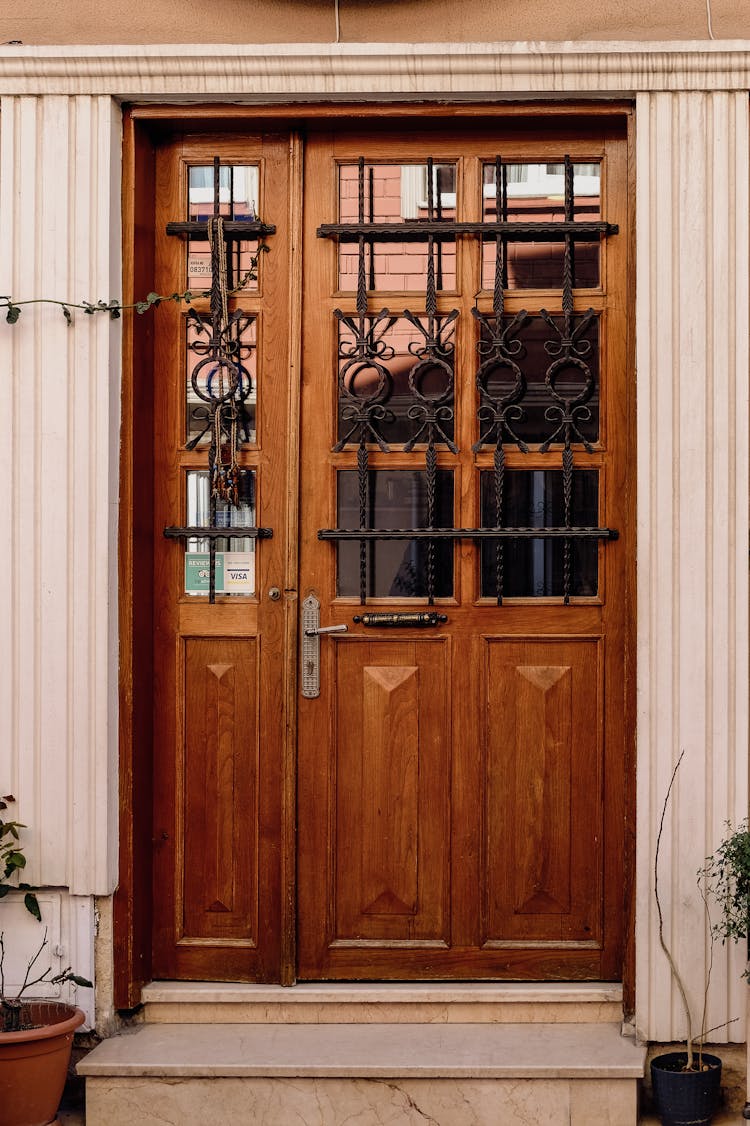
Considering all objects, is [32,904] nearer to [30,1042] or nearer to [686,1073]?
[30,1042]

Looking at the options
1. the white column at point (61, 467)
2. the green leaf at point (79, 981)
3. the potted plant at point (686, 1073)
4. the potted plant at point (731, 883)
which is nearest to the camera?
the potted plant at point (731, 883)

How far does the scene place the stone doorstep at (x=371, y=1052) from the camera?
Result: 12.4 ft

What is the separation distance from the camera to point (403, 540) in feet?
13.8

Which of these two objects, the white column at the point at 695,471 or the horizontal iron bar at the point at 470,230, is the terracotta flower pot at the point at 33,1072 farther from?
the horizontal iron bar at the point at 470,230

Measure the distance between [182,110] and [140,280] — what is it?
22.3 inches

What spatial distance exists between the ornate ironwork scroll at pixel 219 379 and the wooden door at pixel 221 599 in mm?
11

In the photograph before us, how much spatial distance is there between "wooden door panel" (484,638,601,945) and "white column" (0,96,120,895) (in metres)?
1.27

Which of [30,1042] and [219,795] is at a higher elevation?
[219,795]

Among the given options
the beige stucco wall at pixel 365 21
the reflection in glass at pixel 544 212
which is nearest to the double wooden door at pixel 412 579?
the reflection in glass at pixel 544 212

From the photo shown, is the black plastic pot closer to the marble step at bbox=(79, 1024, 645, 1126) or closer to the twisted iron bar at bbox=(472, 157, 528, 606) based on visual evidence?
the marble step at bbox=(79, 1024, 645, 1126)

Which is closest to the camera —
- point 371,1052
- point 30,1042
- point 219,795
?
point 30,1042

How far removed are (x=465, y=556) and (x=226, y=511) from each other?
0.82 metres

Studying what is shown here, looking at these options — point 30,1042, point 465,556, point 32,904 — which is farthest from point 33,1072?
point 465,556

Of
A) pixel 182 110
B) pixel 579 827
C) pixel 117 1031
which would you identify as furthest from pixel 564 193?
pixel 117 1031
